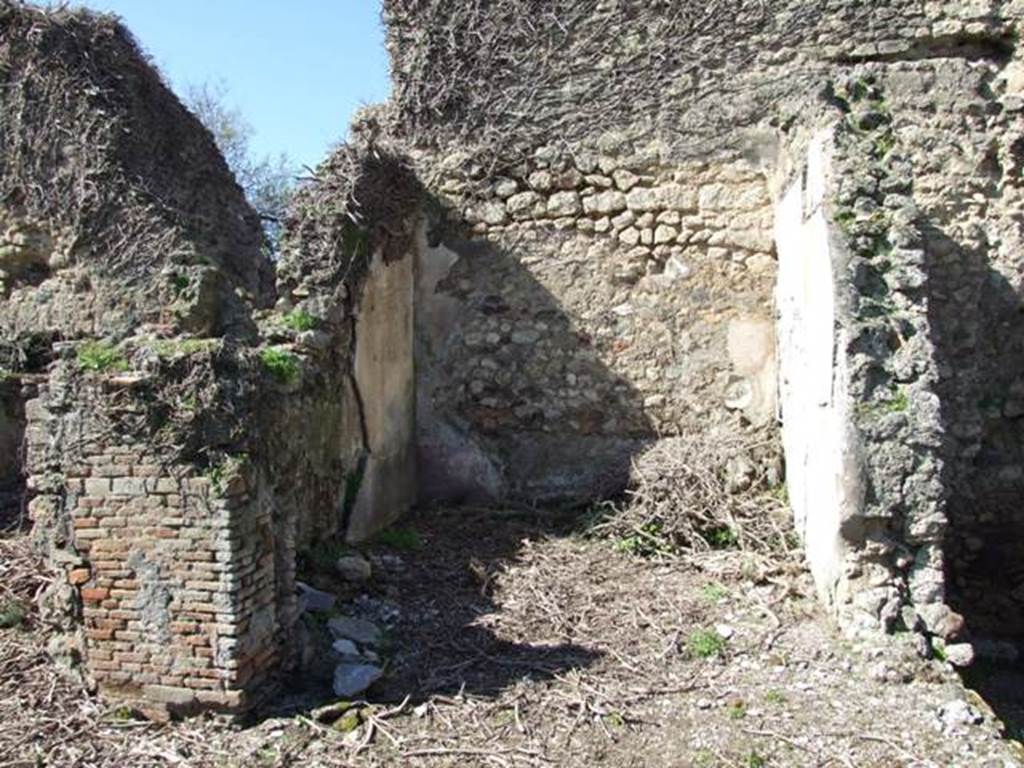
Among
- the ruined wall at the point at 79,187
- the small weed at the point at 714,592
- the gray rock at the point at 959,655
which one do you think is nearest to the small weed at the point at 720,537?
the small weed at the point at 714,592

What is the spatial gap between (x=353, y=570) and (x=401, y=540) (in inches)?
36.9

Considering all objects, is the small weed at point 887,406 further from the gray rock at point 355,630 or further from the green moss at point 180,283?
the green moss at point 180,283

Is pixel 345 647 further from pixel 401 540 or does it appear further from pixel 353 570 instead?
pixel 401 540

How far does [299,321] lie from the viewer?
20.0ft

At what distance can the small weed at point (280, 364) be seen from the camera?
5.03 metres

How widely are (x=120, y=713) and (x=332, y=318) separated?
2.81m

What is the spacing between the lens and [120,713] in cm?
443

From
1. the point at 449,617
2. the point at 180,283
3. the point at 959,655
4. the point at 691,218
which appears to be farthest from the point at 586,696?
the point at 691,218

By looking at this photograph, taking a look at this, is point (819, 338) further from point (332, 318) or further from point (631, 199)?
point (332, 318)

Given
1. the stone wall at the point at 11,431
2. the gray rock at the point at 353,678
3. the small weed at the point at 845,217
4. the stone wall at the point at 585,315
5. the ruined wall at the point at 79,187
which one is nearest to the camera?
the gray rock at the point at 353,678

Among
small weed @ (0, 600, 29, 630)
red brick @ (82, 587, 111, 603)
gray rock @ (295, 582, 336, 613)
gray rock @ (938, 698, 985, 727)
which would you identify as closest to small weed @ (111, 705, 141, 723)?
red brick @ (82, 587, 111, 603)

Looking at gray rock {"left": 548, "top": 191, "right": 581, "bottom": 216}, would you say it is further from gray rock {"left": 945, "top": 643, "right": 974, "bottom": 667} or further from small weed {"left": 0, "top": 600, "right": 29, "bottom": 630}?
small weed {"left": 0, "top": 600, "right": 29, "bottom": 630}

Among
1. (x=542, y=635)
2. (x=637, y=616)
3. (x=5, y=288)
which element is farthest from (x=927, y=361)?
(x=5, y=288)

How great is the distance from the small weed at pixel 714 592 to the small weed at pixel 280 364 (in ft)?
8.96
